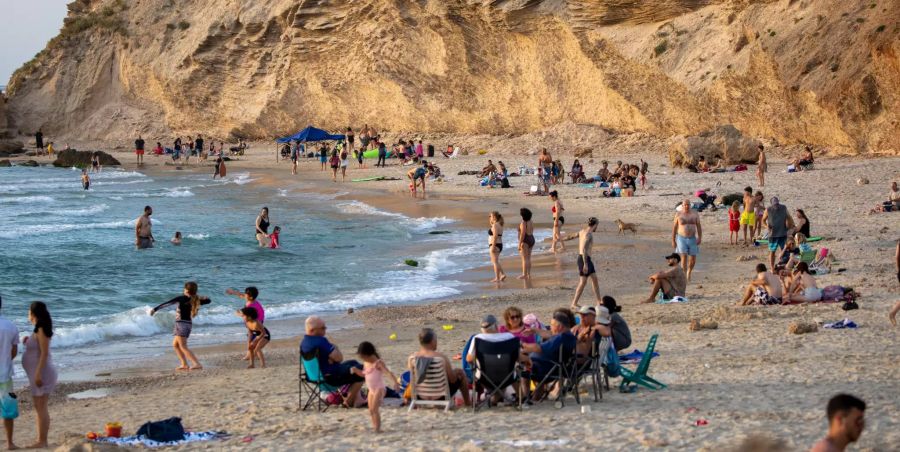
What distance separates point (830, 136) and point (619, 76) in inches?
401

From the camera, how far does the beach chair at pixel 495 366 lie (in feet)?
25.3

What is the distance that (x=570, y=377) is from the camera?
7.98m

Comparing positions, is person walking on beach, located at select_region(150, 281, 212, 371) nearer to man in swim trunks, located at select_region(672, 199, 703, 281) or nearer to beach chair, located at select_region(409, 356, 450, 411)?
beach chair, located at select_region(409, 356, 450, 411)

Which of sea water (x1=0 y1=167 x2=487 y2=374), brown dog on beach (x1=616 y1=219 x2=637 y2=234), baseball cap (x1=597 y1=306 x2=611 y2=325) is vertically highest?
baseball cap (x1=597 y1=306 x2=611 y2=325)

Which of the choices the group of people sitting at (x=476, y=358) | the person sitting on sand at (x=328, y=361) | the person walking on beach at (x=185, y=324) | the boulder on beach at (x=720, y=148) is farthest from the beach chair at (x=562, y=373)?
the boulder on beach at (x=720, y=148)

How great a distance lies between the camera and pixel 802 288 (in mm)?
12016

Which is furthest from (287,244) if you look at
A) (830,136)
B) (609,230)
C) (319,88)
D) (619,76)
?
(319,88)

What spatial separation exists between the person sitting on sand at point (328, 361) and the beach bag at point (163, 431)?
1.16 metres

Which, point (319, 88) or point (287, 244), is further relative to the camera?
point (319, 88)

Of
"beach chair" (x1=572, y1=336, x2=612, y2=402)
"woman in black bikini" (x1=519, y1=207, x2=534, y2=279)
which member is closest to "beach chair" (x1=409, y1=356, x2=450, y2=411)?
"beach chair" (x1=572, y1=336, x2=612, y2=402)

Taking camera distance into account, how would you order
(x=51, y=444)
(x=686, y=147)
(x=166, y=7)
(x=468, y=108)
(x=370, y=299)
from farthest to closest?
(x=166, y=7) → (x=468, y=108) → (x=686, y=147) → (x=370, y=299) → (x=51, y=444)

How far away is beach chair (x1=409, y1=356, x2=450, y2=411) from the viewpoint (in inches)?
311

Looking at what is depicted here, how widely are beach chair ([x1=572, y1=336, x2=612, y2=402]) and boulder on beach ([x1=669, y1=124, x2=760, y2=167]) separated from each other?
22.4 m

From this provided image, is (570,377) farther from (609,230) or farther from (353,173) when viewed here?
(353,173)
